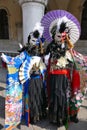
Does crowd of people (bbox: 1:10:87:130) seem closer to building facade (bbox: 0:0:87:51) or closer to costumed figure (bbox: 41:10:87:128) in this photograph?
costumed figure (bbox: 41:10:87:128)

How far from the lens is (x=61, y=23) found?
3.16 m

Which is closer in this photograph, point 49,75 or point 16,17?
point 49,75

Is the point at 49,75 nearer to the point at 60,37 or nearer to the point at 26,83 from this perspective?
the point at 26,83

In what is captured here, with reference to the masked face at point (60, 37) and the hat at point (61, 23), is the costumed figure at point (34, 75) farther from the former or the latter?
the masked face at point (60, 37)

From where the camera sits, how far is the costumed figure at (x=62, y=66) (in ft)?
10.8

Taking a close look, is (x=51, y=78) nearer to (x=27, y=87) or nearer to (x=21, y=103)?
(x=27, y=87)

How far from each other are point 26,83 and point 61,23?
1115 millimetres

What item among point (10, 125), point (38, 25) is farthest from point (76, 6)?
point (10, 125)

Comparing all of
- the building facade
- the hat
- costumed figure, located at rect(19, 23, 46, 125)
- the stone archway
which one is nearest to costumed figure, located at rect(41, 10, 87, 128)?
the hat

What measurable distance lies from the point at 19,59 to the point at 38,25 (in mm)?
620

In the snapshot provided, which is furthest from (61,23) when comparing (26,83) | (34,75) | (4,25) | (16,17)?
(4,25)

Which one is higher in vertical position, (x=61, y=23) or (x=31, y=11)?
(x=31, y=11)

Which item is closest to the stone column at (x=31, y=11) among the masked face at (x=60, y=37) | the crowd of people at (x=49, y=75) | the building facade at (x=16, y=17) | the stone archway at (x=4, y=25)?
the building facade at (x=16, y=17)

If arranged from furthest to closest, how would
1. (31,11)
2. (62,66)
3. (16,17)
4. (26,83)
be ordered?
(16,17) < (31,11) < (26,83) < (62,66)
